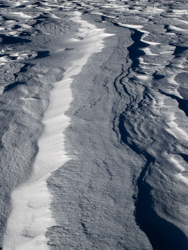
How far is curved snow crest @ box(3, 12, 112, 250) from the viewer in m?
0.86

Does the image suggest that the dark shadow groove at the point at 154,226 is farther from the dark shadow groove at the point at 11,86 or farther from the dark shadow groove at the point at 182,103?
the dark shadow groove at the point at 11,86

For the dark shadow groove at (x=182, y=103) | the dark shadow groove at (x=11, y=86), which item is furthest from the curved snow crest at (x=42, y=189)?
the dark shadow groove at (x=182, y=103)

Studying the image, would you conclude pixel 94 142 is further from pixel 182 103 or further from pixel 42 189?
pixel 182 103

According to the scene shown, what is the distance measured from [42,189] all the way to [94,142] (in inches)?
13.0

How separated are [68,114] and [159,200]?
659 mm

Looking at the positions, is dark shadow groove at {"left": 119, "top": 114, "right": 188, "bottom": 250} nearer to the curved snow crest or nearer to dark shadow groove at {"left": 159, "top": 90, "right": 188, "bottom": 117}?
the curved snow crest

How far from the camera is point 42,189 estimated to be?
40.8 inches

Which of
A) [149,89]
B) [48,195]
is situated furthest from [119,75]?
[48,195]

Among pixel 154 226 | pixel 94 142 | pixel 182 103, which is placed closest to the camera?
pixel 154 226

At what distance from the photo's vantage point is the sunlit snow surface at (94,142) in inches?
35.0

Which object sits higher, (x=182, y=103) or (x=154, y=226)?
(x=182, y=103)

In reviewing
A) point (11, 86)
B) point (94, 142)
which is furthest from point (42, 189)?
point (11, 86)

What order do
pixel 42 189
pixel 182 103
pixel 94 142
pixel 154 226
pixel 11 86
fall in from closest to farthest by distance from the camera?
pixel 154 226 < pixel 42 189 < pixel 94 142 < pixel 182 103 < pixel 11 86

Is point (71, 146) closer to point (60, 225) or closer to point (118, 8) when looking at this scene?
point (60, 225)
